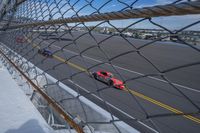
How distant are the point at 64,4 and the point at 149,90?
14.6ft

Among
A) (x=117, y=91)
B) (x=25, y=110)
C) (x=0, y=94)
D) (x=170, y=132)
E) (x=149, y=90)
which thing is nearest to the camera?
(x=25, y=110)

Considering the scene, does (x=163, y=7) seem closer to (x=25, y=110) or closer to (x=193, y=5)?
(x=193, y=5)

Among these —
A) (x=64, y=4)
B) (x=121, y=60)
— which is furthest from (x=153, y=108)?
(x=121, y=60)

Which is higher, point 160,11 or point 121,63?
point 160,11

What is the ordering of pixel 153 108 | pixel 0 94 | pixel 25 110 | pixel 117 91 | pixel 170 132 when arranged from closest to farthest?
pixel 25 110
pixel 0 94
pixel 170 132
pixel 153 108
pixel 117 91

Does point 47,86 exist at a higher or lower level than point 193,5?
lower

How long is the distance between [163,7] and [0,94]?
77 centimetres

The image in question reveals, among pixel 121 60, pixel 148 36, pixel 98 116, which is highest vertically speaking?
pixel 148 36

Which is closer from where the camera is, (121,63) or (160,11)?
(160,11)

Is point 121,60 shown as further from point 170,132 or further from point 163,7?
point 163,7

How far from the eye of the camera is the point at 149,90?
525cm

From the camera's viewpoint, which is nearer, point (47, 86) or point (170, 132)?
point (47, 86)

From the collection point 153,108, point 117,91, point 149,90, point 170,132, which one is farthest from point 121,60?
point 170,132

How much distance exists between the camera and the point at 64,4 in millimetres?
1087
